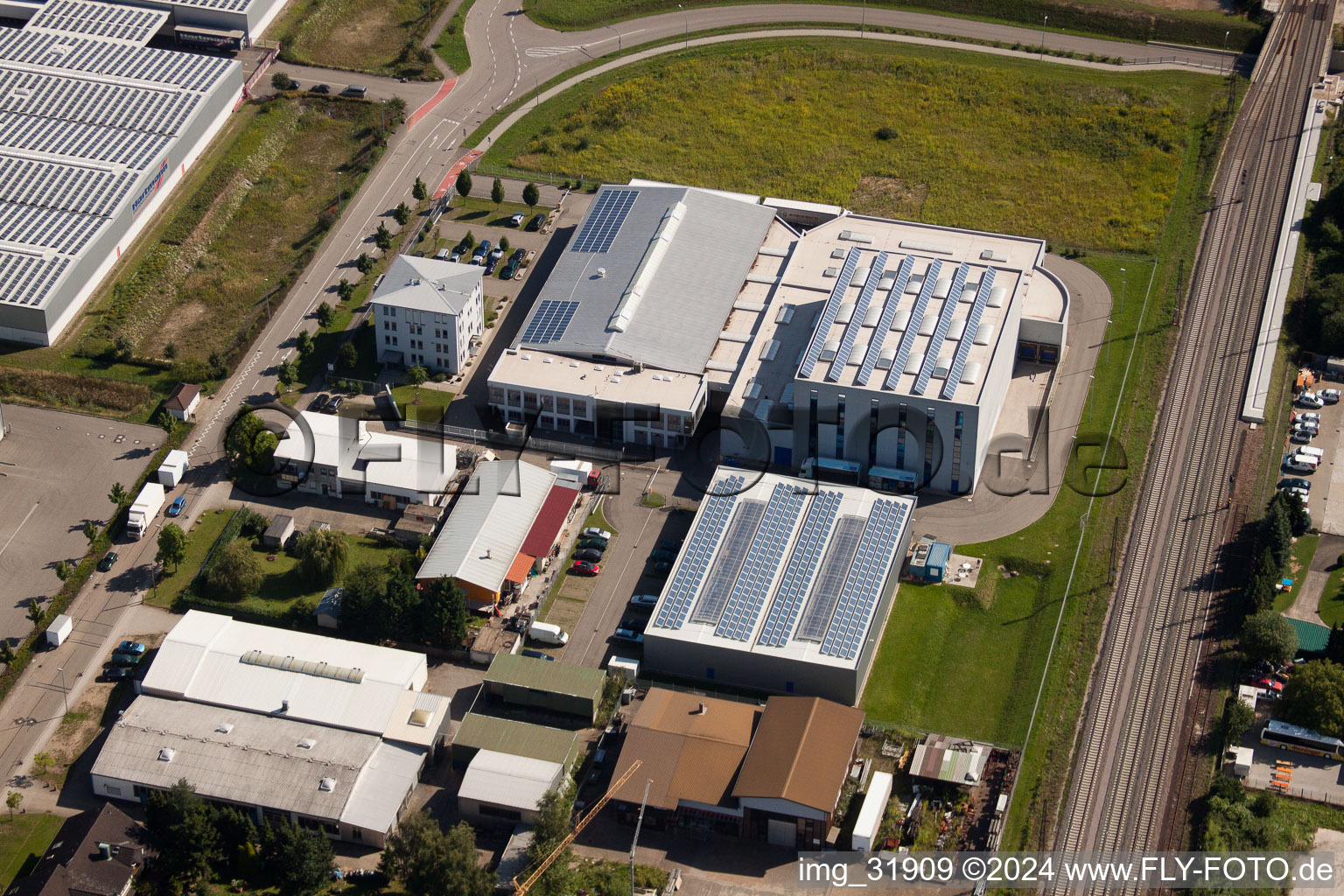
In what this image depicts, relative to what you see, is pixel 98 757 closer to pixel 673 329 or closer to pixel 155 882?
pixel 155 882

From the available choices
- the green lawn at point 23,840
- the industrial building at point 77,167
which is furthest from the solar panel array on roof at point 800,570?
the industrial building at point 77,167

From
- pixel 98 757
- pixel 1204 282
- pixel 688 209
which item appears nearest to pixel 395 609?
pixel 98 757

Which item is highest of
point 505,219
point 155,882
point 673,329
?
point 505,219

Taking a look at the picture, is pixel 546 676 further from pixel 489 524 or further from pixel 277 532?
pixel 277 532

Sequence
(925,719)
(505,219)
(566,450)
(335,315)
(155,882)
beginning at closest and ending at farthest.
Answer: (155,882)
(925,719)
(566,450)
(335,315)
(505,219)

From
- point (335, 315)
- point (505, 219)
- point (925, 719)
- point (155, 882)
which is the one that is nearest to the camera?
point (155, 882)

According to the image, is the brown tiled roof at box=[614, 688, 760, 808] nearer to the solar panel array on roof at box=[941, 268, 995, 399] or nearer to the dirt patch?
the solar panel array on roof at box=[941, 268, 995, 399]

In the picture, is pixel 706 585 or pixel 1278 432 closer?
pixel 706 585
